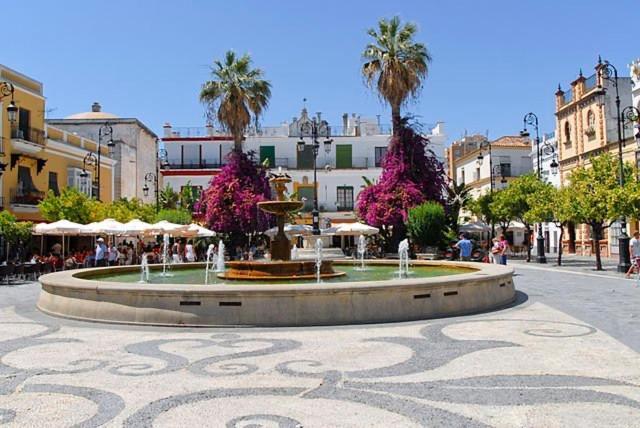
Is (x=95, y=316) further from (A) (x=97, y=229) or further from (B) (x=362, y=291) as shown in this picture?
(A) (x=97, y=229)

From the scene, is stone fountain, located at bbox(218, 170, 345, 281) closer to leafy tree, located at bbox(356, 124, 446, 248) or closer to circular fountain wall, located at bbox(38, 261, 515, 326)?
circular fountain wall, located at bbox(38, 261, 515, 326)

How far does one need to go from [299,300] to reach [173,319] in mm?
2032

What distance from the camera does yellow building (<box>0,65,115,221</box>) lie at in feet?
98.1

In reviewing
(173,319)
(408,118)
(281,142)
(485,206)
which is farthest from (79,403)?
(281,142)

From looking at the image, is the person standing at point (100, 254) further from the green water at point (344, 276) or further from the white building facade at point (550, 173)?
the white building facade at point (550, 173)

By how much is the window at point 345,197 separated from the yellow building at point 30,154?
2089 centimetres

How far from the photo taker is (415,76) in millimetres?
31078

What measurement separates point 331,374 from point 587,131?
120 ft

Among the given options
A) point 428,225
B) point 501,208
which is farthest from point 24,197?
point 501,208

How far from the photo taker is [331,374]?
6.38 metres

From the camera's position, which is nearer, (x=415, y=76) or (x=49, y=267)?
(x=49, y=267)

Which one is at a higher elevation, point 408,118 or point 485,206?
point 408,118

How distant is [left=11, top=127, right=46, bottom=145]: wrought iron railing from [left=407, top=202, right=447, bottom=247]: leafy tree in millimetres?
19893

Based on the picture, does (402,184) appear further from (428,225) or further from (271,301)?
(271,301)
